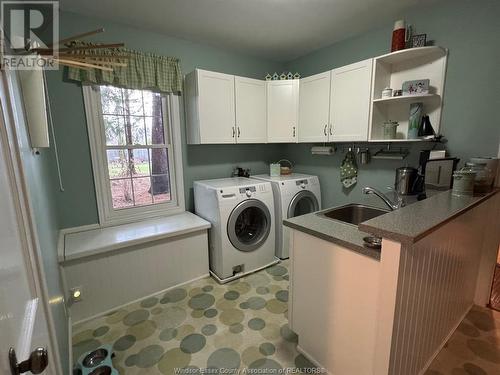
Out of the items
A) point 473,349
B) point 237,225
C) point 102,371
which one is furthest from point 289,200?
point 102,371

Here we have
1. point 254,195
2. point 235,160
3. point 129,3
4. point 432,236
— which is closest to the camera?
point 432,236

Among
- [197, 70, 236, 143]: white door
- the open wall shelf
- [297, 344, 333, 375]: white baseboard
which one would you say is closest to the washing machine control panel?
[197, 70, 236, 143]: white door

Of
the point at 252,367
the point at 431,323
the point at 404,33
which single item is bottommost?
the point at 252,367

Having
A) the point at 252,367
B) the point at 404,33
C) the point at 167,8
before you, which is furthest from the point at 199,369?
the point at 404,33

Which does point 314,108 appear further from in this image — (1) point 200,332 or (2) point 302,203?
(1) point 200,332

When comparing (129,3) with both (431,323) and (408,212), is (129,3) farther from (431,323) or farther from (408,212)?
(431,323)

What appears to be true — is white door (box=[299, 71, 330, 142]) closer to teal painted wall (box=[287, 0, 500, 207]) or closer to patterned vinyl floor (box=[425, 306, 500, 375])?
teal painted wall (box=[287, 0, 500, 207])

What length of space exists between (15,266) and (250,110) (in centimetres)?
258

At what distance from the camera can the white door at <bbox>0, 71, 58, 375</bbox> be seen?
494mm

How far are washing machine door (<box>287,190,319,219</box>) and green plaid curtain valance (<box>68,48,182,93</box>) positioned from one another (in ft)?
5.67

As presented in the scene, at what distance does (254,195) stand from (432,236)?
159 cm

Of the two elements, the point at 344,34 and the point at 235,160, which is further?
the point at 235,160

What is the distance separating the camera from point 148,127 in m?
2.62

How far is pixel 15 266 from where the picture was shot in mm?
617
